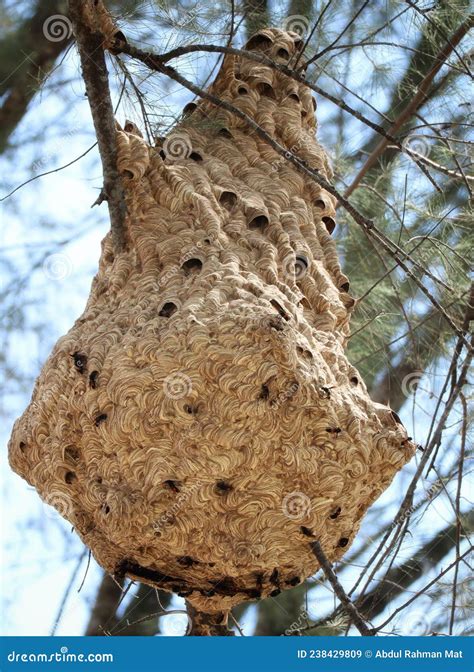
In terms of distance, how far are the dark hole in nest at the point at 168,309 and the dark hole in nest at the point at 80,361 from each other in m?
0.21

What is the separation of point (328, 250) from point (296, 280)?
0.24 m

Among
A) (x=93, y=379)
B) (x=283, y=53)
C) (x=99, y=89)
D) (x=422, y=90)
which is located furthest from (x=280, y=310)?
(x=422, y=90)

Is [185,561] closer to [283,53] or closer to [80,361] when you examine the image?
[80,361]

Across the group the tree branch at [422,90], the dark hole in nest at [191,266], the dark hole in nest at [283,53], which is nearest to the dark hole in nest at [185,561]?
the dark hole in nest at [191,266]

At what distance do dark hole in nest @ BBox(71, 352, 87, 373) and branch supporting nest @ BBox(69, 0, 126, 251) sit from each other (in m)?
0.49

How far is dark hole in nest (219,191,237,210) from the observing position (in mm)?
3119

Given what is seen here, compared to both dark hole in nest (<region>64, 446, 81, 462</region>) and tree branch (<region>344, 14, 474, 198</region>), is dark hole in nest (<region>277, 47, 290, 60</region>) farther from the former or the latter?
dark hole in nest (<region>64, 446, 81, 462</region>)

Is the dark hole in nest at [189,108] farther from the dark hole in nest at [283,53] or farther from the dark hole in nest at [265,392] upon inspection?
the dark hole in nest at [265,392]

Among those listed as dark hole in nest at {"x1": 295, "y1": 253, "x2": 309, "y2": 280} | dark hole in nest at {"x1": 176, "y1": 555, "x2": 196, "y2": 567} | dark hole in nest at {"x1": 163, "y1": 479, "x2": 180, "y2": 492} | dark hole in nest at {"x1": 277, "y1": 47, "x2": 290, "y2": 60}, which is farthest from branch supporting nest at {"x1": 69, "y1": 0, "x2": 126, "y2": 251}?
dark hole in nest at {"x1": 176, "y1": 555, "x2": 196, "y2": 567}

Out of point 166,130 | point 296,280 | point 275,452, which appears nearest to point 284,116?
point 166,130

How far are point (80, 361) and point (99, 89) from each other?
71 centimetres

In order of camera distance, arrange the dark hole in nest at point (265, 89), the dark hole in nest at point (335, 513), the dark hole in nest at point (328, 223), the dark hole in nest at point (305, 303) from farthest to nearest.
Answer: the dark hole in nest at point (265, 89) < the dark hole in nest at point (328, 223) < the dark hole in nest at point (305, 303) < the dark hole in nest at point (335, 513)

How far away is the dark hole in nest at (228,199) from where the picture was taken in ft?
10.2
